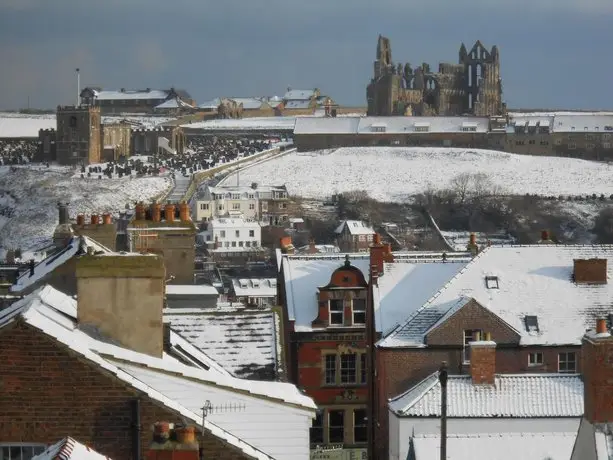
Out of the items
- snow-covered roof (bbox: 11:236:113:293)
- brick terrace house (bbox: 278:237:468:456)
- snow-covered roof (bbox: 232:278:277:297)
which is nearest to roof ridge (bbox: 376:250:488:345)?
brick terrace house (bbox: 278:237:468:456)

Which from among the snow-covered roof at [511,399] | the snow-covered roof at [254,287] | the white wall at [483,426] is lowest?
the snow-covered roof at [254,287]

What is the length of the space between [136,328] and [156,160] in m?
171

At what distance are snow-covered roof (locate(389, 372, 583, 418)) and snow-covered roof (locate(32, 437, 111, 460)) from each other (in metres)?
15.0

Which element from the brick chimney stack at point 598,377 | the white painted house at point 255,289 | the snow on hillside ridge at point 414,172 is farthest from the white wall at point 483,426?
the snow on hillside ridge at point 414,172

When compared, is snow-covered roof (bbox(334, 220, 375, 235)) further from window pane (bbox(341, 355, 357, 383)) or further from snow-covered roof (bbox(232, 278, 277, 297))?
window pane (bbox(341, 355, 357, 383))

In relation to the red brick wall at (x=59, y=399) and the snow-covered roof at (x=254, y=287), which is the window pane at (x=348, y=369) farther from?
the snow-covered roof at (x=254, y=287)

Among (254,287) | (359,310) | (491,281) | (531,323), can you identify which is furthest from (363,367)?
(254,287)

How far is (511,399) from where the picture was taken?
28969 mm

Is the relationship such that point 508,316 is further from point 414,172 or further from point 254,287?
point 414,172

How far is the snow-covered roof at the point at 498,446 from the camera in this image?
21.8 m

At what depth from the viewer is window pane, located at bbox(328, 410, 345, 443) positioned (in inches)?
1510

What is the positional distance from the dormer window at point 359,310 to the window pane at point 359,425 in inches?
76.6

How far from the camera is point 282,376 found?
924 inches

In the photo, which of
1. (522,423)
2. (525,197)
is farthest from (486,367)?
(525,197)
